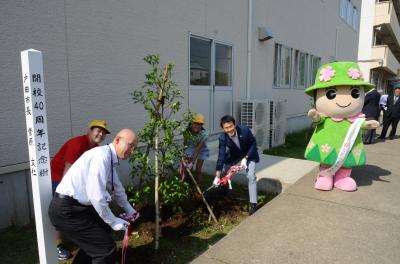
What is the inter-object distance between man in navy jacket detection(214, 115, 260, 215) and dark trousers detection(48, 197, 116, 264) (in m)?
2.14

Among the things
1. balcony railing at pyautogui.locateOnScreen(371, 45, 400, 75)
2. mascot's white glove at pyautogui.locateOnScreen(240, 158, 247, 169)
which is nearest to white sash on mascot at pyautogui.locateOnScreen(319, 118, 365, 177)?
mascot's white glove at pyautogui.locateOnScreen(240, 158, 247, 169)

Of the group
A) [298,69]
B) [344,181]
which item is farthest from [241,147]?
[298,69]

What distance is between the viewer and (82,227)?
2.45 m

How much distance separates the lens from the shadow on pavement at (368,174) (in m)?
5.59

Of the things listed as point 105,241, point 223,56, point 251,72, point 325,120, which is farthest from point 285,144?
point 105,241

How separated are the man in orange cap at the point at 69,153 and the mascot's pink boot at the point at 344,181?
12.6 ft

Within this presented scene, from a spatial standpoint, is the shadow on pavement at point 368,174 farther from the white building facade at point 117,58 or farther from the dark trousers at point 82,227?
the dark trousers at point 82,227

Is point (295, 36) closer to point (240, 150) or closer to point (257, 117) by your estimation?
point (257, 117)

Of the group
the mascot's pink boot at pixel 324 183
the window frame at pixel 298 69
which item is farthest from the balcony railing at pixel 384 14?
the mascot's pink boot at pixel 324 183

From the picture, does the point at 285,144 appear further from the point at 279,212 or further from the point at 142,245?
the point at 142,245

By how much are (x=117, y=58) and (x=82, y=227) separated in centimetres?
304

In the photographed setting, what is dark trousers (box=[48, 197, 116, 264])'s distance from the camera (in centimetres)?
243

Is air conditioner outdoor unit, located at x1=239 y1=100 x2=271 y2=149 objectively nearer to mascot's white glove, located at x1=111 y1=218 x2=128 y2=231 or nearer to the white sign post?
mascot's white glove, located at x1=111 y1=218 x2=128 y2=231

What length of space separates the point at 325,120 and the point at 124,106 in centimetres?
331
